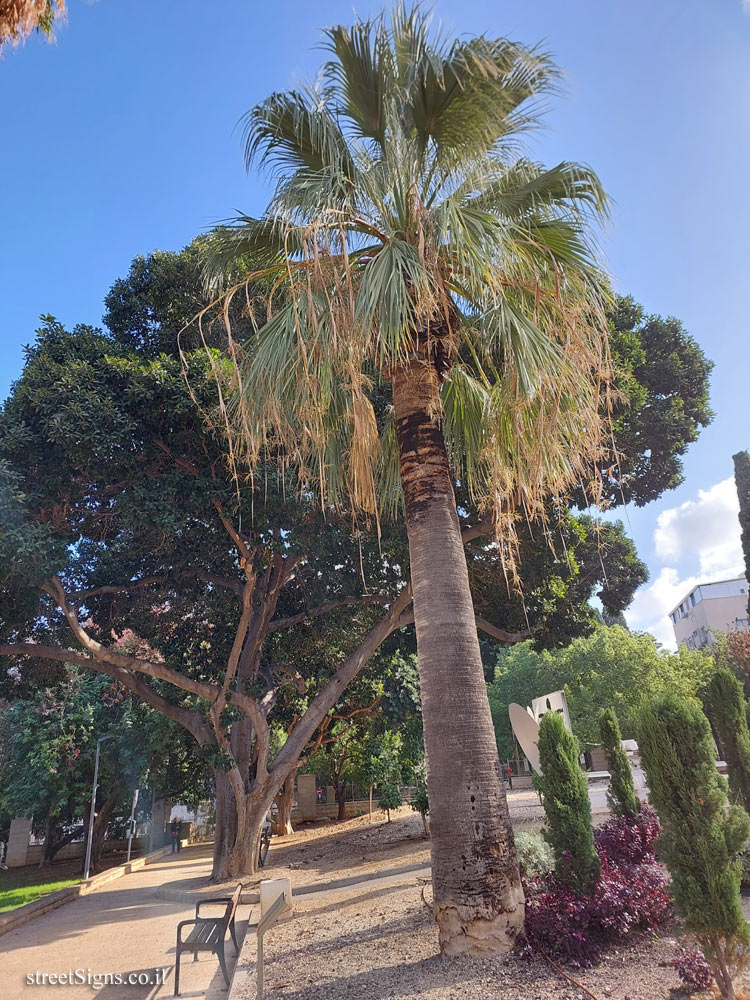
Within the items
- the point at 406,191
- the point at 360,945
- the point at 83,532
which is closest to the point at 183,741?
the point at 83,532

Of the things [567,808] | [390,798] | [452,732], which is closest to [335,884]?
[567,808]

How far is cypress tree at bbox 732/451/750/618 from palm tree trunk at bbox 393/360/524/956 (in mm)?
24650

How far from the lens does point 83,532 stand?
12.0m

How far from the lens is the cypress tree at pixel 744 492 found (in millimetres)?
26594

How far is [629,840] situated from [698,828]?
3273mm

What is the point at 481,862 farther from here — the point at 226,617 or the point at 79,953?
the point at 226,617

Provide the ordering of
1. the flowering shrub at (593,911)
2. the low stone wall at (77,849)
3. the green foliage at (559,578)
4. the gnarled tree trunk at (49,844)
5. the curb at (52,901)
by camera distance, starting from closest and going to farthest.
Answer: the flowering shrub at (593,911), the curb at (52,901), the green foliage at (559,578), the gnarled tree trunk at (49,844), the low stone wall at (77,849)

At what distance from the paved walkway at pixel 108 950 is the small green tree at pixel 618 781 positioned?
4.58 metres

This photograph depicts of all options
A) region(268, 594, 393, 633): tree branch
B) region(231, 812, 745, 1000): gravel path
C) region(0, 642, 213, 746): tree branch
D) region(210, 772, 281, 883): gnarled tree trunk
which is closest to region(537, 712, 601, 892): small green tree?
region(231, 812, 745, 1000): gravel path

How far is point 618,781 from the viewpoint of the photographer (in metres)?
7.54

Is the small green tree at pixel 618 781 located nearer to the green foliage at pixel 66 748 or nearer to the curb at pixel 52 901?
the curb at pixel 52 901

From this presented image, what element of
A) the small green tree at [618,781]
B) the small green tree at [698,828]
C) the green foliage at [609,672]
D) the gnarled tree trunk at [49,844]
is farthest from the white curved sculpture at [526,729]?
the gnarled tree trunk at [49,844]

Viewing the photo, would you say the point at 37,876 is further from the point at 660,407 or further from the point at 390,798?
the point at 660,407

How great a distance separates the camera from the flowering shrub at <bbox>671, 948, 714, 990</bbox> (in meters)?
3.72
